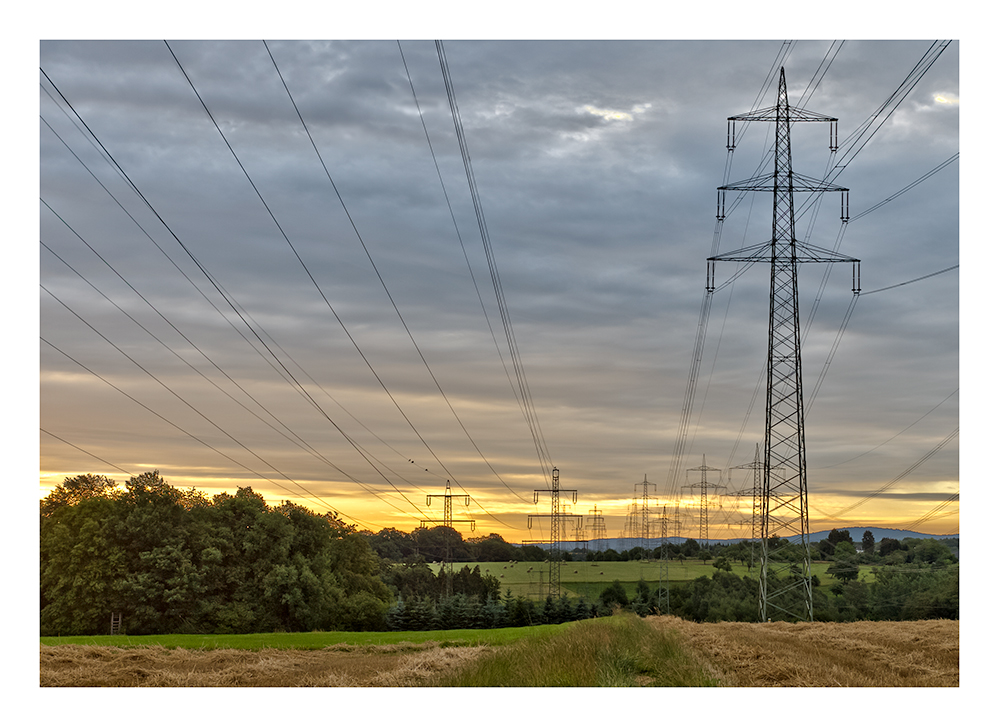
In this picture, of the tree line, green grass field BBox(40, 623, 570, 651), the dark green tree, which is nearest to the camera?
green grass field BBox(40, 623, 570, 651)

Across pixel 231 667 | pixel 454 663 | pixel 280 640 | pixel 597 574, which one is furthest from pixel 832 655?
pixel 597 574

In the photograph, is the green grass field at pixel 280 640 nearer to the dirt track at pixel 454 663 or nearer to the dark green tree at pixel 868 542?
the dirt track at pixel 454 663

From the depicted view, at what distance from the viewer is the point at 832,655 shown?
843 inches

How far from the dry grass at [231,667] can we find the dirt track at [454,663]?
0.03 metres

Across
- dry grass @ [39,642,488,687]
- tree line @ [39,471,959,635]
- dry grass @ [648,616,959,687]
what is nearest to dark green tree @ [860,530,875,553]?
tree line @ [39,471,959,635]

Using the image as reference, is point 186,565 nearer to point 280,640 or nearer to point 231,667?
point 280,640

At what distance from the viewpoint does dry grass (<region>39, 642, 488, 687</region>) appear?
19672 millimetres

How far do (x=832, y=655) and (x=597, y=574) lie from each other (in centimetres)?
7101

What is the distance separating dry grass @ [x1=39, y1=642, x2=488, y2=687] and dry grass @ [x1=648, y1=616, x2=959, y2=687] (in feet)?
24.2

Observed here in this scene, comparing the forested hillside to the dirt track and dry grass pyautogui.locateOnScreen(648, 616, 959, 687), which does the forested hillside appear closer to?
the dirt track

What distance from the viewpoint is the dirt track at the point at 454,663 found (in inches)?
701

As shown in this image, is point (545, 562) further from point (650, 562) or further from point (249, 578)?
point (650, 562)

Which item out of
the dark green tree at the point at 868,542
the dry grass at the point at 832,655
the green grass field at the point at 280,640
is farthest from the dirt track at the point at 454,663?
the dark green tree at the point at 868,542
